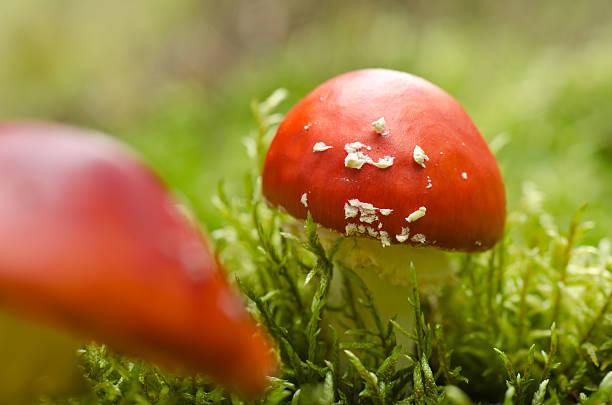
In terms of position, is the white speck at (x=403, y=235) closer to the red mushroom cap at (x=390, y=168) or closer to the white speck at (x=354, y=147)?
the red mushroom cap at (x=390, y=168)

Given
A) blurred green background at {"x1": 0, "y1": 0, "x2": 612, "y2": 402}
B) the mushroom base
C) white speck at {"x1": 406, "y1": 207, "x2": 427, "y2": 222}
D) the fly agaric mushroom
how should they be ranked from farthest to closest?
blurred green background at {"x1": 0, "y1": 0, "x2": 612, "y2": 402}
the mushroom base
white speck at {"x1": 406, "y1": 207, "x2": 427, "y2": 222}
the fly agaric mushroom

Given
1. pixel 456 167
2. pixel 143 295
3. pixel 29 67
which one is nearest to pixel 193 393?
pixel 143 295

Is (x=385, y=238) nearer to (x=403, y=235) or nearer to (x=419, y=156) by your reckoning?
(x=403, y=235)

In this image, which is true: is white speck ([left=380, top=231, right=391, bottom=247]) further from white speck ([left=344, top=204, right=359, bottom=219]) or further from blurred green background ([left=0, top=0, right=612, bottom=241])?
blurred green background ([left=0, top=0, right=612, bottom=241])

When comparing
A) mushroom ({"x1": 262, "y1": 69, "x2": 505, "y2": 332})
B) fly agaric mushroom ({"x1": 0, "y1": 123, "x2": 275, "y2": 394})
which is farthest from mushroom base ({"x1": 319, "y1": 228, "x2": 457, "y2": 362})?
fly agaric mushroom ({"x1": 0, "y1": 123, "x2": 275, "y2": 394})

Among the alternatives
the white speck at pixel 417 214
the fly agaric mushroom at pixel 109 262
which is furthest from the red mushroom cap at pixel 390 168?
the fly agaric mushroom at pixel 109 262

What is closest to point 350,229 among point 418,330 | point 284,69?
point 418,330

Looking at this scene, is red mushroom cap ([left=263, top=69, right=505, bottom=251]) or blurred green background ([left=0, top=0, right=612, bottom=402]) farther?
blurred green background ([left=0, top=0, right=612, bottom=402])
